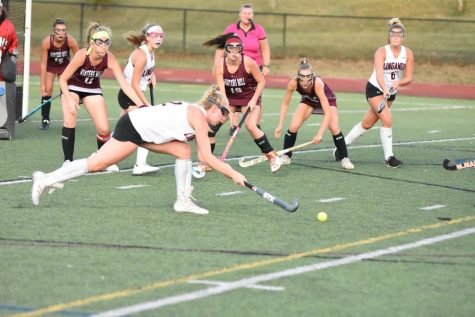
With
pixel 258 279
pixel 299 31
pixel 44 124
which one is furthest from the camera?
pixel 299 31

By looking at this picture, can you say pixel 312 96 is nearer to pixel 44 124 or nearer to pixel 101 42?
pixel 101 42

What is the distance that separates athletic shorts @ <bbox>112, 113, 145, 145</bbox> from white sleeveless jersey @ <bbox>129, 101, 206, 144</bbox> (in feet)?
0.13

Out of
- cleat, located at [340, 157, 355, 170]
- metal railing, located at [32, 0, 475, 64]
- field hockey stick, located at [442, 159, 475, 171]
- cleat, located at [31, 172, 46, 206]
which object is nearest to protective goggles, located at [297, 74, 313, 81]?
cleat, located at [340, 157, 355, 170]

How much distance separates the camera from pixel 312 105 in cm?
1333

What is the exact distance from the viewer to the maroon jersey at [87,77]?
478 inches

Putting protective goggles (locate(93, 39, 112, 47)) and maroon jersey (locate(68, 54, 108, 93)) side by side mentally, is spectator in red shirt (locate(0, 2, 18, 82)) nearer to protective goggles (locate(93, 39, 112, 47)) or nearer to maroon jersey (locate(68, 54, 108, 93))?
maroon jersey (locate(68, 54, 108, 93))

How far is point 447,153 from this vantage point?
15.1 metres

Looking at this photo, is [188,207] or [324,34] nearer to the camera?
[188,207]

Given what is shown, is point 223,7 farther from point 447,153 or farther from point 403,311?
point 403,311

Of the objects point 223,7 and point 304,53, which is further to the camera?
point 223,7

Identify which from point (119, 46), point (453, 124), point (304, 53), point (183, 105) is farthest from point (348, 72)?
point (183, 105)

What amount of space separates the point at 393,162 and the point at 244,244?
17.4ft

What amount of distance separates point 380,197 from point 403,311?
4417 millimetres

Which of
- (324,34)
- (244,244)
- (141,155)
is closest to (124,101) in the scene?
(141,155)
